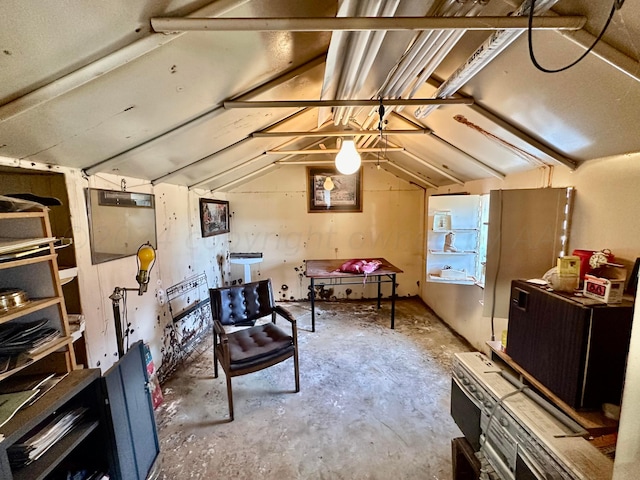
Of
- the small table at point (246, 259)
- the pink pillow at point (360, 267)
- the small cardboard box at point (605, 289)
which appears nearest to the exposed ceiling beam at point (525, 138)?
the small cardboard box at point (605, 289)

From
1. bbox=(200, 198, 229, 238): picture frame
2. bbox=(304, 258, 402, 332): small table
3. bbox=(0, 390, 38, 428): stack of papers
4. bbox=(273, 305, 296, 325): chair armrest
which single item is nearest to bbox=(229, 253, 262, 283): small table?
bbox=(200, 198, 229, 238): picture frame

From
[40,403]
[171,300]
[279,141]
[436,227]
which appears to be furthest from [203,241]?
[436,227]

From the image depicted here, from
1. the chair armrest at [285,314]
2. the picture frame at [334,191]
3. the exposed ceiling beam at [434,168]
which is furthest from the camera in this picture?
the picture frame at [334,191]

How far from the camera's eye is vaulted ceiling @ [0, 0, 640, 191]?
3.18 ft

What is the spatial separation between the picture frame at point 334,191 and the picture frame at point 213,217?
1.43m

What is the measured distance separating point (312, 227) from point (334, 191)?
2.41 feet

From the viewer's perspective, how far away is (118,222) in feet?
7.39

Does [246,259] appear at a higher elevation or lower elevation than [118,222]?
lower

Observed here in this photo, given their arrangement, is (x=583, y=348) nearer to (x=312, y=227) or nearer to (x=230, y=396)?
(x=230, y=396)

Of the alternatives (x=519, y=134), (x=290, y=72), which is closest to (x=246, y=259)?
(x=290, y=72)

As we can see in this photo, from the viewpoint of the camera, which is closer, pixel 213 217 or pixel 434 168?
pixel 434 168

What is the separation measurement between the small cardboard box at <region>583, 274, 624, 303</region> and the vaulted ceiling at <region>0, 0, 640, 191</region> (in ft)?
2.62

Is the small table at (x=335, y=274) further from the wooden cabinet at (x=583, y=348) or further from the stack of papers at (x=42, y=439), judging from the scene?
the stack of papers at (x=42, y=439)

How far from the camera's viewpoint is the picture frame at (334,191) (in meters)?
4.90
